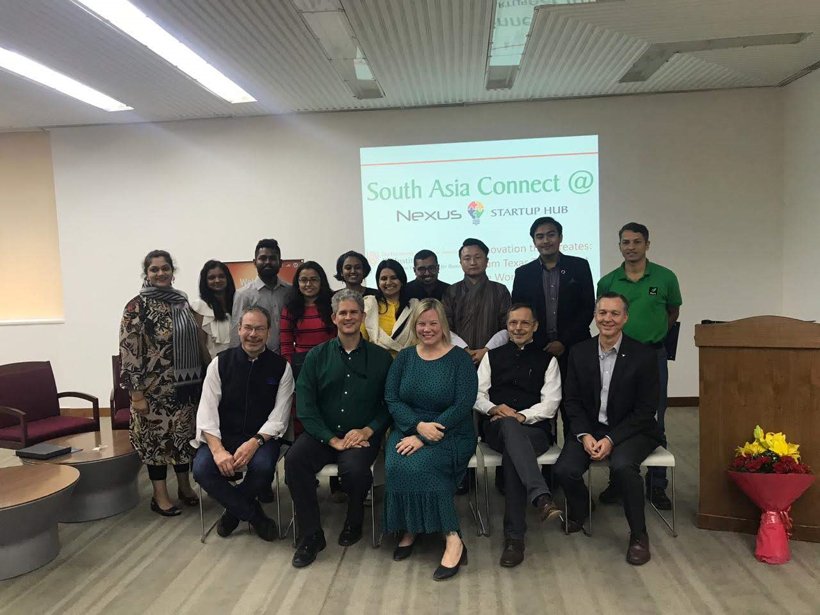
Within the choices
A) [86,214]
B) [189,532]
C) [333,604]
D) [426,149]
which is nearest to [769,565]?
[333,604]

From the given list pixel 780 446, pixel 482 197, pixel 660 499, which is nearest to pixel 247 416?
pixel 660 499

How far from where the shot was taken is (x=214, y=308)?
3893 mm

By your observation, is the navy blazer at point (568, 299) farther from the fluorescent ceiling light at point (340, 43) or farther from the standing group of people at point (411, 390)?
the fluorescent ceiling light at point (340, 43)

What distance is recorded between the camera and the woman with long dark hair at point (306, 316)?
12.0ft

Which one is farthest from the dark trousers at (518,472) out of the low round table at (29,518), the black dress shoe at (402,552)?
the low round table at (29,518)

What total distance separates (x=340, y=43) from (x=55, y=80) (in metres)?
2.43

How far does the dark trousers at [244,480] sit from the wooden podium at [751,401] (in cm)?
230

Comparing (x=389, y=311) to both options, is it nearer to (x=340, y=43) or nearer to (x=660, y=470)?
(x=660, y=470)

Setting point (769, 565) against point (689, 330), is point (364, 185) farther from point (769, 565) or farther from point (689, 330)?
point (769, 565)

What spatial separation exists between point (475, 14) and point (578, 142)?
239 cm

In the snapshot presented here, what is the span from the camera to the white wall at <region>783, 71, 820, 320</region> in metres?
5.15

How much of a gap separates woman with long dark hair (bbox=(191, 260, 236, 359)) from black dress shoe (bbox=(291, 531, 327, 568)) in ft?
4.76

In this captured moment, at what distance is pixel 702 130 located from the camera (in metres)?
5.66

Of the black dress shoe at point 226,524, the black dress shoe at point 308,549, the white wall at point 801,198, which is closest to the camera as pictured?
the black dress shoe at point 308,549
